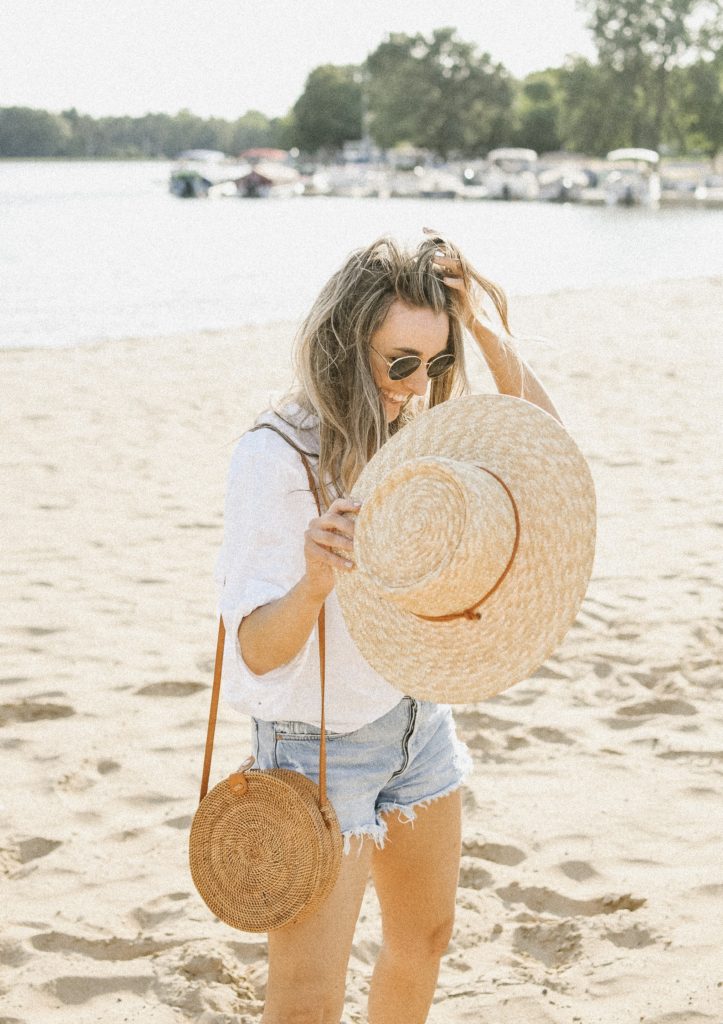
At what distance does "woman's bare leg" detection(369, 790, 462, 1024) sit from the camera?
2.46m

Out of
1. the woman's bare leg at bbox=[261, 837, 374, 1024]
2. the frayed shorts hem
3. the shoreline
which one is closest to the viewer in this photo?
the woman's bare leg at bbox=[261, 837, 374, 1024]

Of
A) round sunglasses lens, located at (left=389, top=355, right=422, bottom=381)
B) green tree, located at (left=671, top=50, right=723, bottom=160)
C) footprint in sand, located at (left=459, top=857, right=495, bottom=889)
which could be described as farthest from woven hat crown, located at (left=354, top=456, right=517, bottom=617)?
green tree, located at (left=671, top=50, right=723, bottom=160)

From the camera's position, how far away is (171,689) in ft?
17.3

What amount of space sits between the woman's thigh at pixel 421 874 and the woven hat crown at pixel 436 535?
63cm

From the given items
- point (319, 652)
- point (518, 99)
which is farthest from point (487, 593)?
point (518, 99)

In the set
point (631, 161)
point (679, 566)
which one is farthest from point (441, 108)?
point (679, 566)

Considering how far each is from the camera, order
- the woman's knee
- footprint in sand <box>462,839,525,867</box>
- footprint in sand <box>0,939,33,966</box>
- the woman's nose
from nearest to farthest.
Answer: the woman's nose
the woman's knee
footprint in sand <box>0,939,33,966</box>
footprint in sand <box>462,839,525,867</box>

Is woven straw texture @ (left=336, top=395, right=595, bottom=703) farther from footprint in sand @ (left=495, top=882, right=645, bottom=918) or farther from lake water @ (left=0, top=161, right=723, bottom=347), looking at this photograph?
footprint in sand @ (left=495, top=882, right=645, bottom=918)

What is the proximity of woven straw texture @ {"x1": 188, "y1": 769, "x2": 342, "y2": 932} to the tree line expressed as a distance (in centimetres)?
9329

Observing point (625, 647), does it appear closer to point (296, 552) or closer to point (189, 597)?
point (189, 597)

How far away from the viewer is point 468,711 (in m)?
5.07

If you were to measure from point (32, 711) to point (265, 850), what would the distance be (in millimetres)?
Result: 3013

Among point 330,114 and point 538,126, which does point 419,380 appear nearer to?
point 538,126

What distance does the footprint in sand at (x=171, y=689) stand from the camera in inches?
206
